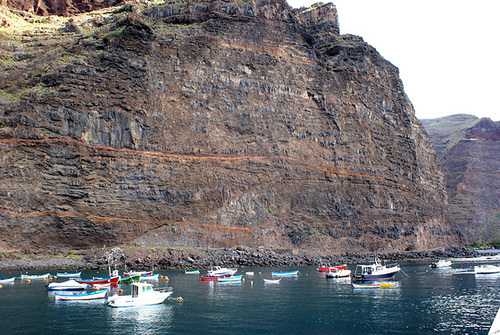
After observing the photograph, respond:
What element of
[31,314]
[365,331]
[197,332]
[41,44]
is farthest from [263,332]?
[41,44]

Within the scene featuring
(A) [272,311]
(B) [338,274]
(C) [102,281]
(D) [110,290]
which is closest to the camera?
(A) [272,311]

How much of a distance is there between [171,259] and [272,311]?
33.6 meters

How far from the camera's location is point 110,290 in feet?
142

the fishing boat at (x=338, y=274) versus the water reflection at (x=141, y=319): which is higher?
the fishing boat at (x=338, y=274)

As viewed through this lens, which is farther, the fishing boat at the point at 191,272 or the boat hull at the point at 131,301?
the fishing boat at the point at 191,272

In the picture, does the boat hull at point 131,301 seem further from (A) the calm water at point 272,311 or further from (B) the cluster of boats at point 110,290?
(A) the calm water at point 272,311

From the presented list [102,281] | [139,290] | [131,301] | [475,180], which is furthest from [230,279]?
[475,180]

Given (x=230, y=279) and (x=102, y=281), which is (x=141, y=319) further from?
(x=230, y=279)

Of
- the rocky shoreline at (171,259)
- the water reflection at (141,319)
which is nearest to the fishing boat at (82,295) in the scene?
the water reflection at (141,319)

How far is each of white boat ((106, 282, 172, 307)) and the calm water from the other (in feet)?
2.57

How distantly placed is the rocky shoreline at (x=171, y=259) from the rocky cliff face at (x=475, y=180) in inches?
3107

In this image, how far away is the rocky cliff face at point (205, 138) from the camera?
215 ft

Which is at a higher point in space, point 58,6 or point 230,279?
point 58,6

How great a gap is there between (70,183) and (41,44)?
38.1 meters
